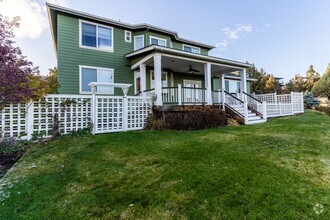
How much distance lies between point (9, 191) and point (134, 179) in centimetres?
198

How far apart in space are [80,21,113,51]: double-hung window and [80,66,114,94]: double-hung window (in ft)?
4.32

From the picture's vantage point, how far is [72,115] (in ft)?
22.6

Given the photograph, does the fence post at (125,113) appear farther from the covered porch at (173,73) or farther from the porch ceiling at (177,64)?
the porch ceiling at (177,64)

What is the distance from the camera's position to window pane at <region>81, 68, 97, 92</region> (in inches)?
405

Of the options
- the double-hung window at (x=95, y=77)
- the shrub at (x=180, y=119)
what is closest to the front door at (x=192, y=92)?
the shrub at (x=180, y=119)

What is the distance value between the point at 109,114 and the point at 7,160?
369cm

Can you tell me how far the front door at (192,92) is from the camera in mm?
9523

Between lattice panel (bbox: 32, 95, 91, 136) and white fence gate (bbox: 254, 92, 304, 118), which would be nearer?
lattice panel (bbox: 32, 95, 91, 136)

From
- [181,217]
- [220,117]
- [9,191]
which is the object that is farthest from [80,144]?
[220,117]

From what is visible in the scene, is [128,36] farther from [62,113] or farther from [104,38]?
[62,113]

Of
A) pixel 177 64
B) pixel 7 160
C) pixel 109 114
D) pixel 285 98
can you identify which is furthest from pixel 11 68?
pixel 285 98

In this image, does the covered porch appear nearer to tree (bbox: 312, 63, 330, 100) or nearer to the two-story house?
the two-story house

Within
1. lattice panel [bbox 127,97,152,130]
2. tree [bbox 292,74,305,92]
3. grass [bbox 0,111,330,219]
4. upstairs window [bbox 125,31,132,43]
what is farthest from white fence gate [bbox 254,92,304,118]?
tree [bbox 292,74,305,92]

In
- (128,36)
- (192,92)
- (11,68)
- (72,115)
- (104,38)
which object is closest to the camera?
(11,68)
